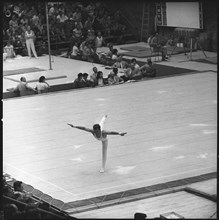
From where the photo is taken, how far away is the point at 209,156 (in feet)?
45.3

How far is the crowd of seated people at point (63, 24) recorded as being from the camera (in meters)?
28.3

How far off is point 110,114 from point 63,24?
1272 cm

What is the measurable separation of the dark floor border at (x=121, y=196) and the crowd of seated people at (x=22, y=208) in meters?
0.82

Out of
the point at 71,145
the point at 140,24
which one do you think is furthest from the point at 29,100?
the point at 140,24

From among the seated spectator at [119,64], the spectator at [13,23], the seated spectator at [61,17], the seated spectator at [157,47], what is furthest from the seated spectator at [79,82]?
the seated spectator at [61,17]

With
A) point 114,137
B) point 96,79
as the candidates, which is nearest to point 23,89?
point 96,79

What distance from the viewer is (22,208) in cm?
927

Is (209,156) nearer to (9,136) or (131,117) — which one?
(131,117)

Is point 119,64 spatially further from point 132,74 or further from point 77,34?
point 77,34

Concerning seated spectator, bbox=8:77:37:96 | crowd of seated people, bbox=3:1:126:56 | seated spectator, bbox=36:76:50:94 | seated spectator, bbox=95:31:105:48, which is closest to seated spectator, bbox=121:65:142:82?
seated spectator, bbox=36:76:50:94

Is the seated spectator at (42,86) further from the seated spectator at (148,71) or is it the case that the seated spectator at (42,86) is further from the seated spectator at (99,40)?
the seated spectator at (99,40)

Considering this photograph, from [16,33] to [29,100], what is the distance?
9730 mm

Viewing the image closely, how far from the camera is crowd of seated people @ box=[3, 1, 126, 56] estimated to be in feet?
92.8

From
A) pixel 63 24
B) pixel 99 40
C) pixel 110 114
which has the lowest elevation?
pixel 110 114
